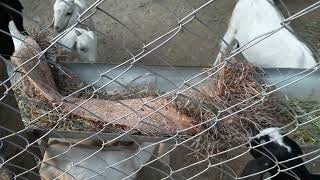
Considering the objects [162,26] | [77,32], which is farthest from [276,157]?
[162,26]

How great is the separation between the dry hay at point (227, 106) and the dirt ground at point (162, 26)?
69.8 inches

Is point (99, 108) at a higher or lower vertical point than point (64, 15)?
lower

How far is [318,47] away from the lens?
397cm

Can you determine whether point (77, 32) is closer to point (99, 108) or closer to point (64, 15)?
point (64, 15)

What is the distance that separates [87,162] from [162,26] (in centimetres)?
224

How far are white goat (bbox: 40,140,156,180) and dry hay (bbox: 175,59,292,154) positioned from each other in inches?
11.0

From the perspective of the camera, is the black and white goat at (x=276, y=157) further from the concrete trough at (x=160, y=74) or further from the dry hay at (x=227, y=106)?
the concrete trough at (x=160, y=74)

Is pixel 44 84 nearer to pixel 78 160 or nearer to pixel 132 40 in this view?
pixel 78 160

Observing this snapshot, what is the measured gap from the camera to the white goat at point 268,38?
10.5 feet

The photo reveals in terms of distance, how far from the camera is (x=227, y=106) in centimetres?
211

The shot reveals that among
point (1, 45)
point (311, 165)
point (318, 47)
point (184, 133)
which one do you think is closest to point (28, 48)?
point (184, 133)

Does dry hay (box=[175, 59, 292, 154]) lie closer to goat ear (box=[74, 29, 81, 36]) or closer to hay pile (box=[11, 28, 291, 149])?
hay pile (box=[11, 28, 291, 149])

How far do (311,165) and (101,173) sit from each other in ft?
4.46

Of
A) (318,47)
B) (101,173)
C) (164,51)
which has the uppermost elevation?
(101,173)
